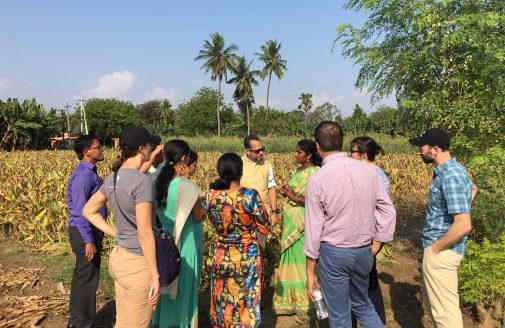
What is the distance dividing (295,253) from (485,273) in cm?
182

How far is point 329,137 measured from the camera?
272cm

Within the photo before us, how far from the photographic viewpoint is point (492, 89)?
4.36m

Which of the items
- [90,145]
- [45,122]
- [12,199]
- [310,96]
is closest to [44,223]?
A: [12,199]

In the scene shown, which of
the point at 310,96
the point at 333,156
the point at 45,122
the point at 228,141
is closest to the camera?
the point at 333,156

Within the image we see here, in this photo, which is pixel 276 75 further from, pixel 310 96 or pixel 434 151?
pixel 434 151

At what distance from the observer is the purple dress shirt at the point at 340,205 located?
8.58 feet

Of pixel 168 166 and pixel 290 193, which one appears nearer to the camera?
pixel 168 166

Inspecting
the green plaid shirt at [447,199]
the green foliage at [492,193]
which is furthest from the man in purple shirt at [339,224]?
the green foliage at [492,193]

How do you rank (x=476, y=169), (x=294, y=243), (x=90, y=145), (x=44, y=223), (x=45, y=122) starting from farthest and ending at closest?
(x=45, y=122) < (x=44, y=223) < (x=476, y=169) < (x=294, y=243) < (x=90, y=145)

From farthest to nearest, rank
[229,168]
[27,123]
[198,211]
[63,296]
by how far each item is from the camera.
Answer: [27,123]
[63,296]
[198,211]
[229,168]

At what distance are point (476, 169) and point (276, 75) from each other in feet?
172

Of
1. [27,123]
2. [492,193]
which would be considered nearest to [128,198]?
[492,193]

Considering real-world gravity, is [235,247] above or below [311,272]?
above

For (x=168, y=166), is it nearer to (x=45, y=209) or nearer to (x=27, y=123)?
(x=45, y=209)
